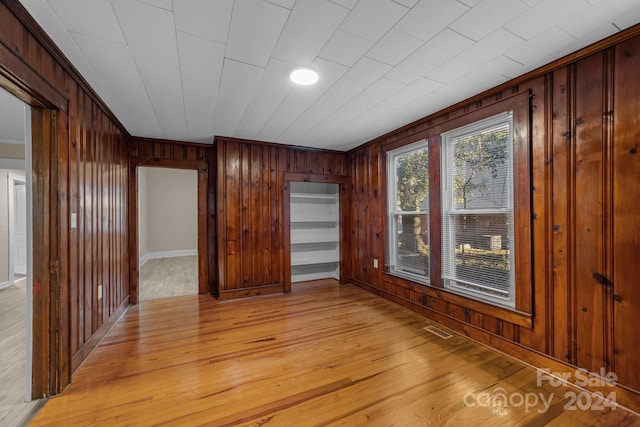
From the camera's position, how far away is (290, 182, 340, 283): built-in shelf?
4.92 meters

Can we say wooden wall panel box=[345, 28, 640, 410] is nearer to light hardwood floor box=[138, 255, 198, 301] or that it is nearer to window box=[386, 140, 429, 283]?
window box=[386, 140, 429, 283]

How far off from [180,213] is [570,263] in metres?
8.77

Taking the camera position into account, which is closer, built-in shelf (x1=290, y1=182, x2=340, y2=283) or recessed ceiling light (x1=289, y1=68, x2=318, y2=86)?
recessed ceiling light (x1=289, y1=68, x2=318, y2=86)

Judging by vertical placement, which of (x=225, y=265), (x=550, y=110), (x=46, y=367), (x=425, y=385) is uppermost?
(x=550, y=110)

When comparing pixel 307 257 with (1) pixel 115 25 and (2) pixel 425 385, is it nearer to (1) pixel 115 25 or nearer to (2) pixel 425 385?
(2) pixel 425 385

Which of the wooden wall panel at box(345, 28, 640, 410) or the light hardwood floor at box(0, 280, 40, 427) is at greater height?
the wooden wall panel at box(345, 28, 640, 410)

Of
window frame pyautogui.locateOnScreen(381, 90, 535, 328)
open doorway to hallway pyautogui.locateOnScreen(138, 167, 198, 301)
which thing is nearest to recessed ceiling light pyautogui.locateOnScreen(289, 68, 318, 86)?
window frame pyautogui.locateOnScreen(381, 90, 535, 328)

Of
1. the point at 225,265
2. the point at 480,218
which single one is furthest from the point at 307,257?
the point at 480,218

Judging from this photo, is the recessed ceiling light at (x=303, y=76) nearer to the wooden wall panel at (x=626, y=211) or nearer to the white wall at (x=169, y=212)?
the wooden wall panel at (x=626, y=211)

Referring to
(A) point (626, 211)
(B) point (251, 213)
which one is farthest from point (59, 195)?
(A) point (626, 211)

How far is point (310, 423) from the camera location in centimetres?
153

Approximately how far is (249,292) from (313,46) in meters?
3.40

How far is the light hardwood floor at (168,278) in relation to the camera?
14.0ft

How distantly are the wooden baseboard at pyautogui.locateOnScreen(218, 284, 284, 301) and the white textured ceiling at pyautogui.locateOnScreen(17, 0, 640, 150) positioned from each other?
2531 millimetres
